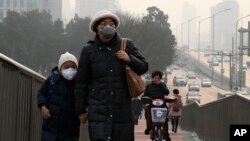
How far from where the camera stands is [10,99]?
23.7 feet

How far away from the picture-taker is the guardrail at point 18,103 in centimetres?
684

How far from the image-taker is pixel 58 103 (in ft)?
25.1

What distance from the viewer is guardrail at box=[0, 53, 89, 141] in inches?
269

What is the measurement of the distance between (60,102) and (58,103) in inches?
0.9

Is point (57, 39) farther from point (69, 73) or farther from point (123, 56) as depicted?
point (123, 56)

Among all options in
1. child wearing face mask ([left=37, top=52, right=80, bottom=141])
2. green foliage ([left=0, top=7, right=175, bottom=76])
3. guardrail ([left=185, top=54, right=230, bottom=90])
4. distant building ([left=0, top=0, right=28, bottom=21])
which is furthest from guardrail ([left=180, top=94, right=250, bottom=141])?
distant building ([left=0, top=0, right=28, bottom=21])

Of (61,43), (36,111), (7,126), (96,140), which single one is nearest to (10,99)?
(7,126)

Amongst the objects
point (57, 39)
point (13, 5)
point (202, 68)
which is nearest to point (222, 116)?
point (57, 39)

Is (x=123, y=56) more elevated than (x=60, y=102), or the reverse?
(x=123, y=56)

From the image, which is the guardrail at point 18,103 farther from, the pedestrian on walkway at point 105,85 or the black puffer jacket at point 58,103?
the pedestrian on walkway at point 105,85

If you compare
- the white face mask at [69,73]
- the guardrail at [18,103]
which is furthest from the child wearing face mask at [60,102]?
the guardrail at [18,103]

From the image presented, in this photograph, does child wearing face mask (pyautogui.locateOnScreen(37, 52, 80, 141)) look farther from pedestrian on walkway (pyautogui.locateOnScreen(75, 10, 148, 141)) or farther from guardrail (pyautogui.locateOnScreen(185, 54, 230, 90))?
guardrail (pyautogui.locateOnScreen(185, 54, 230, 90))

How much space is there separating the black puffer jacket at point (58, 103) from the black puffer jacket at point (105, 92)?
86cm

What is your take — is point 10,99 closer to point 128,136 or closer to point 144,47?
point 128,136
